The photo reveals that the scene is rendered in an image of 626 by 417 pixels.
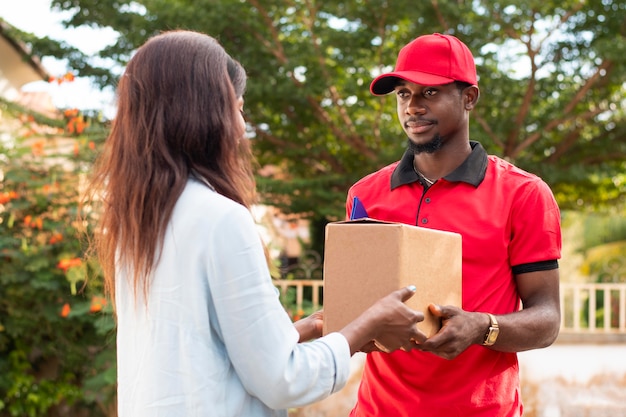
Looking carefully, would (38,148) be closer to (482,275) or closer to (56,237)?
(56,237)

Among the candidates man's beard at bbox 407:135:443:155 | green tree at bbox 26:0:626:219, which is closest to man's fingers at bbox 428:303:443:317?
man's beard at bbox 407:135:443:155

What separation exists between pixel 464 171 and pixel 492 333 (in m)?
0.51

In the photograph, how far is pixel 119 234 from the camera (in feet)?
5.48

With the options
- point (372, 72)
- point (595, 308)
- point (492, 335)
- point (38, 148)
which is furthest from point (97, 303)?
point (595, 308)

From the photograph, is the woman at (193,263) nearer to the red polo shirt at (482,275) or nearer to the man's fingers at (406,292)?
the man's fingers at (406,292)

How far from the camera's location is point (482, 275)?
2135mm

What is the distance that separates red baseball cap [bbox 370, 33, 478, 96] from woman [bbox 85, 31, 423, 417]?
0.72 meters

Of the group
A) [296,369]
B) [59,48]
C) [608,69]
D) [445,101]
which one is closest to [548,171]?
[608,69]

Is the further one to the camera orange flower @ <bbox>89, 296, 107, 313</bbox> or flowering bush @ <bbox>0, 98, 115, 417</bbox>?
flowering bush @ <bbox>0, 98, 115, 417</bbox>

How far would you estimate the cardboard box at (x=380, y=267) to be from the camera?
70.9 inches

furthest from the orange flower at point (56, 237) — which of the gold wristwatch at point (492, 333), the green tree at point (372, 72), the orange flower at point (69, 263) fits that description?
the gold wristwatch at point (492, 333)

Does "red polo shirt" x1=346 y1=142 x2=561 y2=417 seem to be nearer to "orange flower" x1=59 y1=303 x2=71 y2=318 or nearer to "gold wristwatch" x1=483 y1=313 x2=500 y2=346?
"gold wristwatch" x1=483 y1=313 x2=500 y2=346

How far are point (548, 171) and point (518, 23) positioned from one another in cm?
177

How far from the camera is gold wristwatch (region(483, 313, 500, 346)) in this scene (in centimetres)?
199
